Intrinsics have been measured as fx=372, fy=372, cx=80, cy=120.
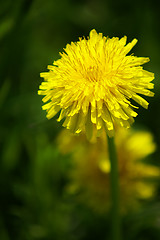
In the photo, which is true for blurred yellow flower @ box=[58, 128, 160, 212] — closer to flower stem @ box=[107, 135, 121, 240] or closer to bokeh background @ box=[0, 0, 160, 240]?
bokeh background @ box=[0, 0, 160, 240]

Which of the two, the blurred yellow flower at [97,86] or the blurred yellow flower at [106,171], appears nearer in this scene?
the blurred yellow flower at [97,86]

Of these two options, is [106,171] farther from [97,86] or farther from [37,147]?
[97,86]

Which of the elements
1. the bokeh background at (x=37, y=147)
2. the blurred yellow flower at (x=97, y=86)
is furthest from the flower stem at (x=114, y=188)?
the bokeh background at (x=37, y=147)

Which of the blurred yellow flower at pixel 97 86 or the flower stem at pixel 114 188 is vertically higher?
the blurred yellow flower at pixel 97 86

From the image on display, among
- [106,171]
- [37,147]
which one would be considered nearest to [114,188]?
[106,171]

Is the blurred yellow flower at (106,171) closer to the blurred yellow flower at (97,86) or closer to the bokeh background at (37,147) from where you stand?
the bokeh background at (37,147)
